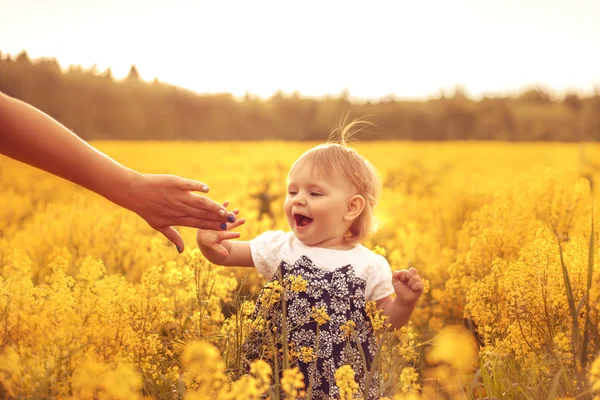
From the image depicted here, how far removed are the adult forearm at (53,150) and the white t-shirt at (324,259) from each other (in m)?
0.63

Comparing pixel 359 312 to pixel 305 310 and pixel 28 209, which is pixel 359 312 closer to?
pixel 305 310

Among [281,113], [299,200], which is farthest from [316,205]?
[281,113]

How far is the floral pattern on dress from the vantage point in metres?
2.04

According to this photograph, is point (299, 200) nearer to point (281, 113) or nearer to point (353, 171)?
point (353, 171)

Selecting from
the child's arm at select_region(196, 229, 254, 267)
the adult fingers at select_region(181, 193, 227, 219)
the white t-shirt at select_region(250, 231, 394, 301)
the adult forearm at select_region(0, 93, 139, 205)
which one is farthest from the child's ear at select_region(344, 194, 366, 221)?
the adult forearm at select_region(0, 93, 139, 205)

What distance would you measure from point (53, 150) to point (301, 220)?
944 mm

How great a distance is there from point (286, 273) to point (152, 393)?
0.64m

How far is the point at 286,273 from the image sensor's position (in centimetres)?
220

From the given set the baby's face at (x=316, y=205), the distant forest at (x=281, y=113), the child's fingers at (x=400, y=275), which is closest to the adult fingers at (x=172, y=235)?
the baby's face at (x=316, y=205)

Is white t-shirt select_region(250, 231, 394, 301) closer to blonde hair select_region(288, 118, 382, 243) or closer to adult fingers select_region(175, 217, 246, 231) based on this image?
blonde hair select_region(288, 118, 382, 243)

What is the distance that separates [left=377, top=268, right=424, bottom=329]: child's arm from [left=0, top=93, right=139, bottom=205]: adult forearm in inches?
41.0

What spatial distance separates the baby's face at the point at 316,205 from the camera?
7.22ft

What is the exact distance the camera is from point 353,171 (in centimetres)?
229

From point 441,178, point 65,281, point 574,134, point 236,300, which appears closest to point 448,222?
point 236,300
